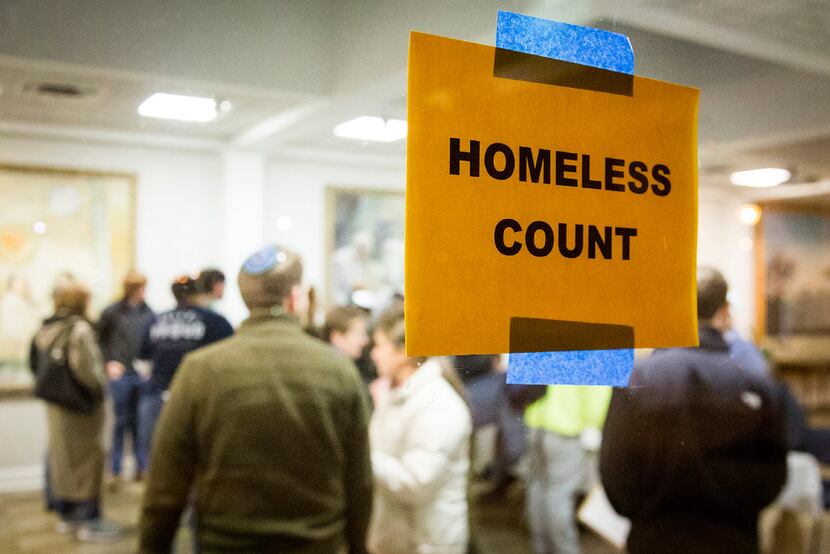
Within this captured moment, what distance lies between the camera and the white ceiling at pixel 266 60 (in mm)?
417

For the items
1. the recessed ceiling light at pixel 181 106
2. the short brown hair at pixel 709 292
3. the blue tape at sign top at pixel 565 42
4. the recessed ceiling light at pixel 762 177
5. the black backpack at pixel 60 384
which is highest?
the blue tape at sign top at pixel 565 42

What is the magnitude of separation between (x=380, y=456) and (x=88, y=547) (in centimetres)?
36

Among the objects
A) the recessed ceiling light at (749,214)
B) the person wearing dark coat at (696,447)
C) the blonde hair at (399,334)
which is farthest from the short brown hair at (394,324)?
the recessed ceiling light at (749,214)

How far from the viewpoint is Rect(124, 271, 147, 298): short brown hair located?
0.71 metres

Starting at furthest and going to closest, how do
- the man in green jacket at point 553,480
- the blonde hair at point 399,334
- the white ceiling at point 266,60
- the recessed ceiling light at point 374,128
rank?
1. the man in green jacket at point 553,480
2. the blonde hair at point 399,334
3. the recessed ceiling light at point 374,128
4. the white ceiling at point 266,60

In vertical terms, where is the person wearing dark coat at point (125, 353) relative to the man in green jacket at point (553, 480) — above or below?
above

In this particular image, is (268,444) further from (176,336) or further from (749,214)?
(749,214)

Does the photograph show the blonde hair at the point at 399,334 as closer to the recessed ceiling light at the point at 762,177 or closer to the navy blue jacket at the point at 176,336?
the navy blue jacket at the point at 176,336

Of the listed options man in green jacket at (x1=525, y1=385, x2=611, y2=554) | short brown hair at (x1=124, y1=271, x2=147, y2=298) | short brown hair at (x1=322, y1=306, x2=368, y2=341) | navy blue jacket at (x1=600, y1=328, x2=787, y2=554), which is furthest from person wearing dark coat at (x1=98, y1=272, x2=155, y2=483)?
man in green jacket at (x1=525, y1=385, x2=611, y2=554)

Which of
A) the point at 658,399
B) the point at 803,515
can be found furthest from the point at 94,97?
the point at 803,515

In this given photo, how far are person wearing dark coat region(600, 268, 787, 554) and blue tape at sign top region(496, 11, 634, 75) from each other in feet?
0.73

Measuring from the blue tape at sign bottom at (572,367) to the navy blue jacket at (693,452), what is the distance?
0.23 ft

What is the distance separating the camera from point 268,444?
80cm

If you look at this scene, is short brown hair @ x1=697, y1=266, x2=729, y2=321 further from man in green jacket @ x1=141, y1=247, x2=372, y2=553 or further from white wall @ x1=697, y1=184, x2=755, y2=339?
man in green jacket @ x1=141, y1=247, x2=372, y2=553
